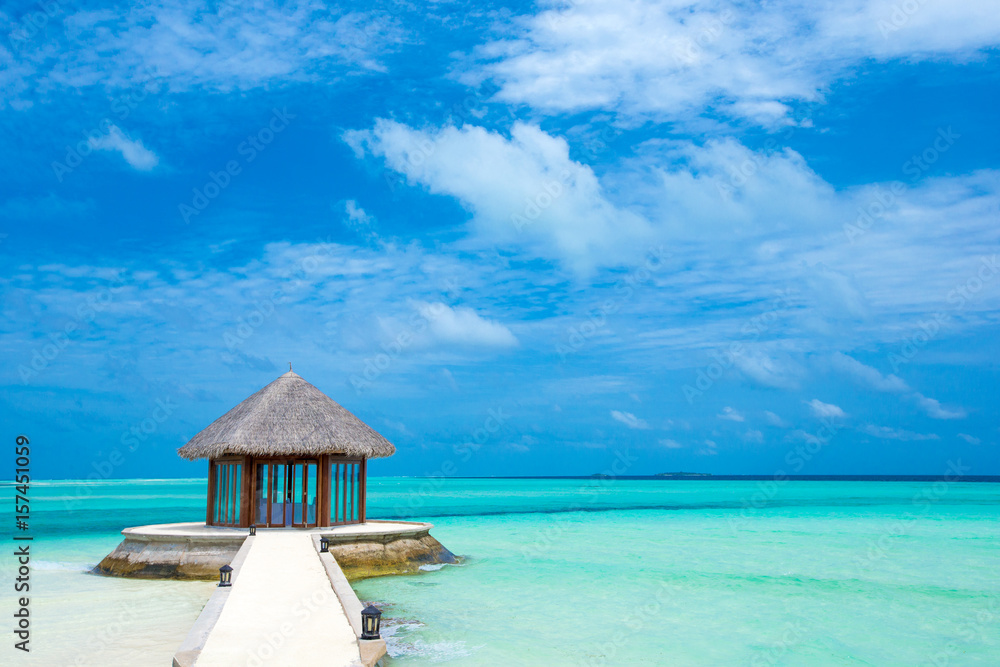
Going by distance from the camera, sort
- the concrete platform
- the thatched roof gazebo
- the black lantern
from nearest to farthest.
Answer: the black lantern, the concrete platform, the thatched roof gazebo

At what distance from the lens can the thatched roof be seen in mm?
14195

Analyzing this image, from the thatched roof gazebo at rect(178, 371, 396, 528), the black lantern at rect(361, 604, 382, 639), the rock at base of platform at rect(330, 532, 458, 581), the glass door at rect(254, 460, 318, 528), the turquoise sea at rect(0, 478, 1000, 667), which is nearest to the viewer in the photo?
the black lantern at rect(361, 604, 382, 639)

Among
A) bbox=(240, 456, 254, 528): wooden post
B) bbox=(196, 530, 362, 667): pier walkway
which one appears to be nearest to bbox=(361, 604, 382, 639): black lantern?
bbox=(196, 530, 362, 667): pier walkway

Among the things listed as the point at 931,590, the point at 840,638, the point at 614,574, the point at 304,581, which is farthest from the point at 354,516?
the point at 931,590

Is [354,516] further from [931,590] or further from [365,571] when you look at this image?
[931,590]

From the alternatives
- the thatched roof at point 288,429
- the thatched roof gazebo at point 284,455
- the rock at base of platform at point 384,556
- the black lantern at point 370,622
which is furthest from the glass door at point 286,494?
the black lantern at point 370,622

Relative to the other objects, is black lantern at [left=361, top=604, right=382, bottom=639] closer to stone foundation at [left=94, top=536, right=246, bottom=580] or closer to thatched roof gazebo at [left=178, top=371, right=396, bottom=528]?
stone foundation at [left=94, top=536, right=246, bottom=580]

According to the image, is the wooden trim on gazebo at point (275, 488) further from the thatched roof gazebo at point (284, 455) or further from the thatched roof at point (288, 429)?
the thatched roof at point (288, 429)

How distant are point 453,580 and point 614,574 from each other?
3.45 meters

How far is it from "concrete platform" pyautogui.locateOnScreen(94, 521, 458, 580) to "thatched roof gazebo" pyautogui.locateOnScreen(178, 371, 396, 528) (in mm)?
446

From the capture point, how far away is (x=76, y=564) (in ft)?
52.5

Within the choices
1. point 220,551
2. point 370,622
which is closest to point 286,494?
point 220,551

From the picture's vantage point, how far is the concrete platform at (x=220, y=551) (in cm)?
1289

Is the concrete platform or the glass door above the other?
the glass door
